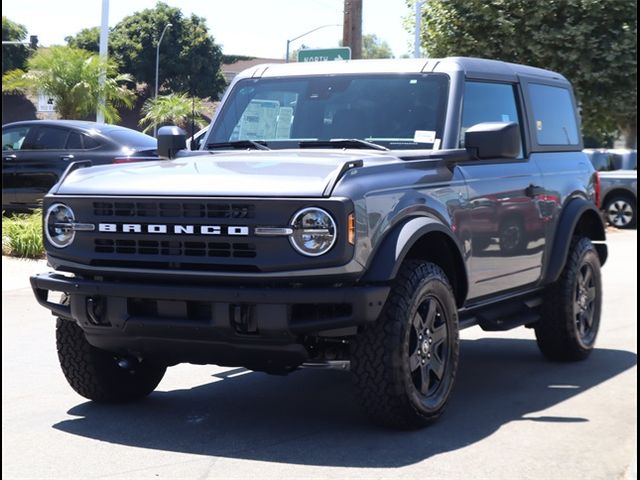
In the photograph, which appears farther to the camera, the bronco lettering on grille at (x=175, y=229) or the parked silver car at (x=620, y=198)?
the parked silver car at (x=620, y=198)

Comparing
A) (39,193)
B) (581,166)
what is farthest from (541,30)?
(581,166)

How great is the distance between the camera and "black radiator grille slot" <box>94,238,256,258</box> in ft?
18.8

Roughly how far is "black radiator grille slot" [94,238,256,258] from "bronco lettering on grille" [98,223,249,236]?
51mm

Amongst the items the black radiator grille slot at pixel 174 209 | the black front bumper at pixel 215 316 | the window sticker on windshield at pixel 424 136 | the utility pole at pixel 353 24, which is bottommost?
the black front bumper at pixel 215 316

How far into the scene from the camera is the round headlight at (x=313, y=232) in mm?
5617

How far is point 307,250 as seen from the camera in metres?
5.63

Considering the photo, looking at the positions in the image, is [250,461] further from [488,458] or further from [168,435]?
[488,458]

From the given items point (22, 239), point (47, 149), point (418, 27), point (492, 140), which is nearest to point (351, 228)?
point (492, 140)

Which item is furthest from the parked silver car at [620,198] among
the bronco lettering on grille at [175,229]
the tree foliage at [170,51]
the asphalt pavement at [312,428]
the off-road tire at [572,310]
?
the tree foliage at [170,51]

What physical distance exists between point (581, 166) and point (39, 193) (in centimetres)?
946

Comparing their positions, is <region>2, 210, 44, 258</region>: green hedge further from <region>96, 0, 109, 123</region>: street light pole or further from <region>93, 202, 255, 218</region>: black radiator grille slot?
<region>96, 0, 109, 123</region>: street light pole

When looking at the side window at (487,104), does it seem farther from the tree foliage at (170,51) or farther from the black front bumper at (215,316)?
the tree foliage at (170,51)

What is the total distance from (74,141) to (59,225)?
1017cm

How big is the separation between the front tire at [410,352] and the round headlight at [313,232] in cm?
52
